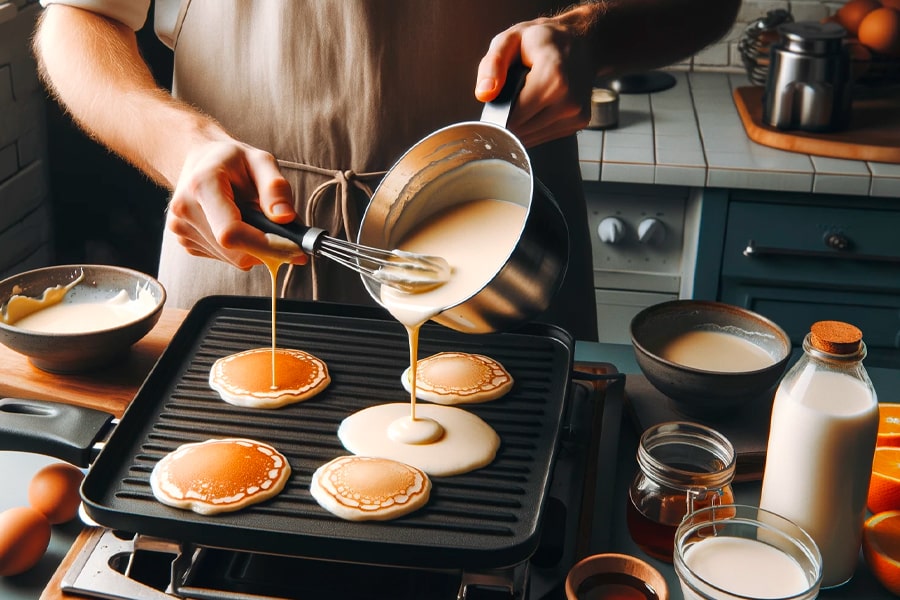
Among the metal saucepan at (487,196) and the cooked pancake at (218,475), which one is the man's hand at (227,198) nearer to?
the metal saucepan at (487,196)

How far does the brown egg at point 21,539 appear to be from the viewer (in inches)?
44.0

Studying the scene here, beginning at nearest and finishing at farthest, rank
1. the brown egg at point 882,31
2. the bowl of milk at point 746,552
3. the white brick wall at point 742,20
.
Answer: the bowl of milk at point 746,552, the brown egg at point 882,31, the white brick wall at point 742,20

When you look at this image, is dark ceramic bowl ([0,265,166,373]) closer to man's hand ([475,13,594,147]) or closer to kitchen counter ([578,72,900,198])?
man's hand ([475,13,594,147])

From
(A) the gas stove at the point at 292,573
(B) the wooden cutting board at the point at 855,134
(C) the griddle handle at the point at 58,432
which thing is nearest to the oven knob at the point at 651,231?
(B) the wooden cutting board at the point at 855,134

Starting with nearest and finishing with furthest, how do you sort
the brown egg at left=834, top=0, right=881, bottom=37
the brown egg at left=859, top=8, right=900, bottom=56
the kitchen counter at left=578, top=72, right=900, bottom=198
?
the kitchen counter at left=578, top=72, right=900, bottom=198 → the brown egg at left=859, top=8, right=900, bottom=56 → the brown egg at left=834, top=0, right=881, bottom=37

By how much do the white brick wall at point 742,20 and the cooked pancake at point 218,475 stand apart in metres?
2.36

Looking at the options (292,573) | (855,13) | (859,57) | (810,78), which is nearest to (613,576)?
(292,573)

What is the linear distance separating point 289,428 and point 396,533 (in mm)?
279

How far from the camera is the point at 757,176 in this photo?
2445 millimetres

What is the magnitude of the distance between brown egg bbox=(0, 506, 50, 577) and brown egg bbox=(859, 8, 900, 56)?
97.0 inches

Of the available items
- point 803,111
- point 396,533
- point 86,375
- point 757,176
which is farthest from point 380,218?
point 803,111

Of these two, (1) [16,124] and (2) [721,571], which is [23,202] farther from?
(2) [721,571]

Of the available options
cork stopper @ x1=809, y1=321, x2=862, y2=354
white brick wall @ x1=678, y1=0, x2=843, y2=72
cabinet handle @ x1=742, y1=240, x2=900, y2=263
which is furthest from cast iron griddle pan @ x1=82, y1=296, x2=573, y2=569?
white brick wall @ x1=678, y1=0, x2=843, y2=72

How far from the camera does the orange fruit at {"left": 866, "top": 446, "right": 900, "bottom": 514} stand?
3.90ft
